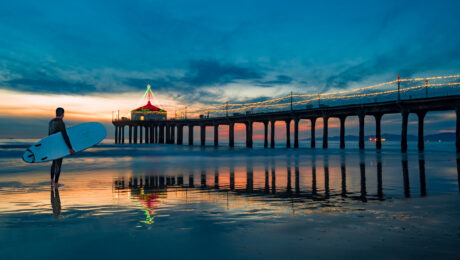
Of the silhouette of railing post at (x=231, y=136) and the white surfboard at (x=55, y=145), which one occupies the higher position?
the silhouette of railing post at (x=231, y=136)

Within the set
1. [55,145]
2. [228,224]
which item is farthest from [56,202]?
[55,145]

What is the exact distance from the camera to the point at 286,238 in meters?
4.70

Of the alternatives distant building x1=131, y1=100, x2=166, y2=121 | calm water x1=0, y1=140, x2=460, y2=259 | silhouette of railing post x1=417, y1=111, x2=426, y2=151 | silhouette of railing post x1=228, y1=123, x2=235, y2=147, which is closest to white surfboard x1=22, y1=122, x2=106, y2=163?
calm water x1=0, y1=140, x2=460, y2=259

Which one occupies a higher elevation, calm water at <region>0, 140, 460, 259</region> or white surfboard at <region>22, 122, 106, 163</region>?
white surfboard at <region>22, 122, 106, 163</region>

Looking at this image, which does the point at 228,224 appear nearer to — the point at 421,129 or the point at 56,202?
the point at 56,202

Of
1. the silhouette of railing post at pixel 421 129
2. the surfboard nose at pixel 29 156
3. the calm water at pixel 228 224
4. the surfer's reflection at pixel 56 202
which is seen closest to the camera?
the calm water at pixel 228 224

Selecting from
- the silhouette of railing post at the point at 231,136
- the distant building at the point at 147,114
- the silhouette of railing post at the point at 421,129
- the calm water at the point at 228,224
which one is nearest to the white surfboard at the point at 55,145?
the calm water at the point at 228,224

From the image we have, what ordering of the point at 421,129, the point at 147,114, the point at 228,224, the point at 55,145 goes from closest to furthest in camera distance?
the point at 228,224 < the point at 55,145 < the point at 421,129 < the point at 147,114

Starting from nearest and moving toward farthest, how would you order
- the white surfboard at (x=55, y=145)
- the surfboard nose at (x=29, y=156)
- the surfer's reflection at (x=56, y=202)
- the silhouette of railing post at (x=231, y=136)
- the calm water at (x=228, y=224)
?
the calm water at (x=228, y=224) → the surfer's reflection at (x=56, y=202) → the white surfboard at (x=55, y=145) → the surfboard nose at (x=29, y=156) → the silhouette of railing post at (x=231, y=136)

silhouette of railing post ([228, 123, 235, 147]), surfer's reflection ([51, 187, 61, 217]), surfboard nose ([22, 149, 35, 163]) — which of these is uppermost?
silhouette of railing post ([228, 123, 235, 147])

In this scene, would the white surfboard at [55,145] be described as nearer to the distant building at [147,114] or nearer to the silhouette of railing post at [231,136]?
the silhouette of railing post at [231,136]

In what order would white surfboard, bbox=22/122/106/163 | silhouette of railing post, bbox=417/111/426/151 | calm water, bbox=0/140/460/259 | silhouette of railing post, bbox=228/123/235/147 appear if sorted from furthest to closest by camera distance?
silhouette of railing post, bbox=228/123/235/147
silhouette of railing post, bbox=417/111/426/151
white surfboard, bbox=22/122/106/163
calm water, bbox=0/140/460/259

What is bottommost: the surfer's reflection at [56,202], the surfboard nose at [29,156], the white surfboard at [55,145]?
the surfer's reflection at [56,202]

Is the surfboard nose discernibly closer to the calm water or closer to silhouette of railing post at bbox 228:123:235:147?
the calm water
